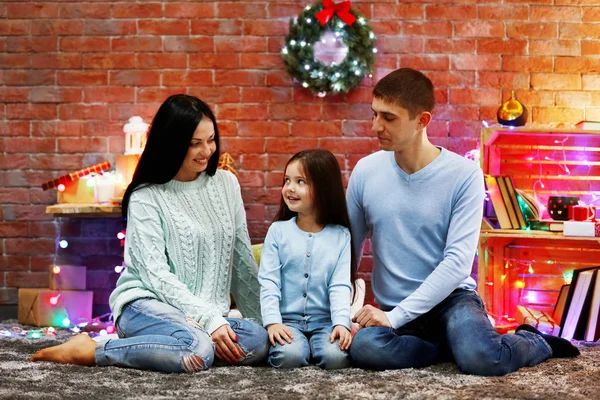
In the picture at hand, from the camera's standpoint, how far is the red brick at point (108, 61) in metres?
3.71

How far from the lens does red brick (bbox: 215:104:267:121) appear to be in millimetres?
3703

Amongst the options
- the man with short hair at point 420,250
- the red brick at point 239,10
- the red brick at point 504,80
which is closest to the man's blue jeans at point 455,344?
the man with short hair at point 420,250

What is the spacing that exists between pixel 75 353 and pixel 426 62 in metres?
2.32

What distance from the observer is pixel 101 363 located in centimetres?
229

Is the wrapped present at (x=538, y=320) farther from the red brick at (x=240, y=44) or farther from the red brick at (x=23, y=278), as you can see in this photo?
the red brick at (x=23, y=278)

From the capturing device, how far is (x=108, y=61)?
3.72m

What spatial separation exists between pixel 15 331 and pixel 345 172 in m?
1.76

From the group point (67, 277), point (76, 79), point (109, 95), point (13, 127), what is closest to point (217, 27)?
point (109, 95)

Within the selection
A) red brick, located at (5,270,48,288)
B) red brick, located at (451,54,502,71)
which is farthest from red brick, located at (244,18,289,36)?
red brick, located at (5,270,48,288)

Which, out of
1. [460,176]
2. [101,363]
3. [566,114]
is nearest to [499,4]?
[566,114]

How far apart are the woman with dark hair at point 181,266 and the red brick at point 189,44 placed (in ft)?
4.23

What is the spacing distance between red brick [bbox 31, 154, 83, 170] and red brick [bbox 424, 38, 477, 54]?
1915mm

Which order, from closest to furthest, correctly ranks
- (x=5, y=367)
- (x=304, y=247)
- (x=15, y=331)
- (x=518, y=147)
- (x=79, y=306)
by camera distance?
1. (x=5, y=367)
2. (x=304, y=247)
3. (x=15, y=331)
4. (x=79, y=306)
5. (x=518, y=147)

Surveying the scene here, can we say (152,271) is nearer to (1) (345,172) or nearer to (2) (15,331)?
(2) (15,331)
